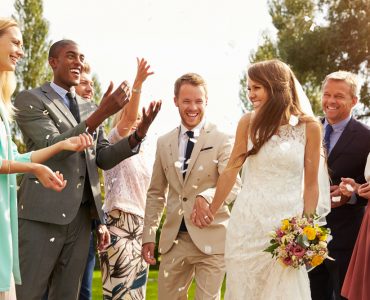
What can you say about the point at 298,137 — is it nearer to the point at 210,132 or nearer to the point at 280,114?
the point at 280,114

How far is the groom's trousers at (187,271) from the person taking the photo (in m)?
6.54

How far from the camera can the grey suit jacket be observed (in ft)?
19.7

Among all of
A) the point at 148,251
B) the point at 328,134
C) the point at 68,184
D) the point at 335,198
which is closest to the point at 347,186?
the point at 335,198

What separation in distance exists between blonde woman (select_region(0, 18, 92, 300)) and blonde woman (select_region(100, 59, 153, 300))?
196cm

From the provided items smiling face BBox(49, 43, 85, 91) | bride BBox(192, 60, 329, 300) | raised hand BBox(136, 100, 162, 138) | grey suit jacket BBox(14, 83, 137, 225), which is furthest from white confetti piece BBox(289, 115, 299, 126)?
smiling face BBox(49, 43, 85, 91)

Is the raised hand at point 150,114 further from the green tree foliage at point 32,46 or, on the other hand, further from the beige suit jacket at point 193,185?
the green tree foliage at point 32,46

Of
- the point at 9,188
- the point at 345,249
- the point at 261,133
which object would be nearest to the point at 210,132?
the point at 261,133

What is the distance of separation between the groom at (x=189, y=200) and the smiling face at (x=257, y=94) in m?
1.00

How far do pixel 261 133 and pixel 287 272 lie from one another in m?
0.94

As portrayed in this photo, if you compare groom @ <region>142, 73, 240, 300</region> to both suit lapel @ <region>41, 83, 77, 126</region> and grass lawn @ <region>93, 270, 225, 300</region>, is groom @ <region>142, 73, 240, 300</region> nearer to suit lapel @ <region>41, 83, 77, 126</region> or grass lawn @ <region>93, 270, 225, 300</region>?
suit lapel @ <region>41, 83, 77, 126</region>

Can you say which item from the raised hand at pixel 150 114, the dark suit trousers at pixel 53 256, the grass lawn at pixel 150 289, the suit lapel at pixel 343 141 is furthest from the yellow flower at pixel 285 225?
the grass lawn at pixel 150 289

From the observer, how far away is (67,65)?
6.39m

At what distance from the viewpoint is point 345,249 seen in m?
7.31

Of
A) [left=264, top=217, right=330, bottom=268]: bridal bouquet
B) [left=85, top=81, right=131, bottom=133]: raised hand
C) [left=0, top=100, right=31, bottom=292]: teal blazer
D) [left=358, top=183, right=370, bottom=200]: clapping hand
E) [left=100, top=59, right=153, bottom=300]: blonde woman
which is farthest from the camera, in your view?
[left=100, top=59, right=153, bottom=300]: blonde woman
